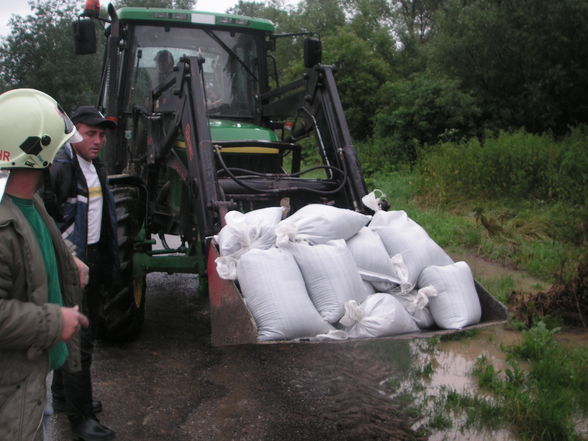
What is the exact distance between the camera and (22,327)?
1.98 m

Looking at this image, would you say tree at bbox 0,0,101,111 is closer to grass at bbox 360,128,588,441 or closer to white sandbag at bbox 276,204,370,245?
grass at bbox 360,128,588,441

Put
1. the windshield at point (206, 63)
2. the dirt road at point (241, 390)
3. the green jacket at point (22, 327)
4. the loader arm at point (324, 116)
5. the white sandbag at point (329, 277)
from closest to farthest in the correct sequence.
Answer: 1. the green jacket at point (22, 327)
2. the white sandbag at point (329, 277)
3. the dirt road at point (241, 390)
4. the loader arm at point (324, 116)
5. the windshield at point (206, 63)

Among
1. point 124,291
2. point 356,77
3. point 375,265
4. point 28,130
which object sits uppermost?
point 356,77

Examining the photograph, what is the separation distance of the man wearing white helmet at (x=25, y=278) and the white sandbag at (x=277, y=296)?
1.06m

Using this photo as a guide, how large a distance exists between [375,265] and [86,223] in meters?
1.53


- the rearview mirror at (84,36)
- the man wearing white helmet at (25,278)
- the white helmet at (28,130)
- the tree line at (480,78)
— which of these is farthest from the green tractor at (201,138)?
the tree line at (480,78)

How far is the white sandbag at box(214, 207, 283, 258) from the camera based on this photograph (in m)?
3.43

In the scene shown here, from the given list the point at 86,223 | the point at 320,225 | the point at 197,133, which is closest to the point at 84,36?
the point at 197,133

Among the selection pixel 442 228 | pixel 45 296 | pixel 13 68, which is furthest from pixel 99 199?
pixel 13 68

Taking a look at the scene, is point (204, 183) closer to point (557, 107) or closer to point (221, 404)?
point (221, 404)

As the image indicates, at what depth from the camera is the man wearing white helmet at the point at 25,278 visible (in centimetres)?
200

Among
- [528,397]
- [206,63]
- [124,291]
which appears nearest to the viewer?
[528,397]

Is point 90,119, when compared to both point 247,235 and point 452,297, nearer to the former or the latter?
point 247,235

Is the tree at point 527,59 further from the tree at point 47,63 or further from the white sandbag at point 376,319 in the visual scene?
the tree at point 47,63
